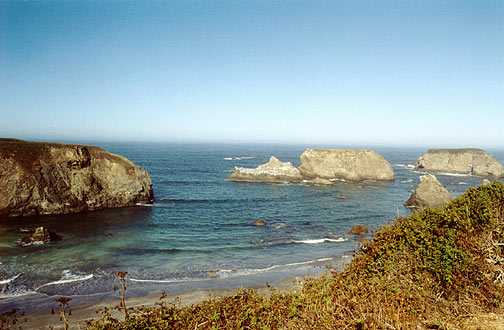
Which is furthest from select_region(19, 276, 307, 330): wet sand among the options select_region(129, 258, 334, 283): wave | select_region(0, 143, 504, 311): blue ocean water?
select_region(129, 258, 334, 283): wave

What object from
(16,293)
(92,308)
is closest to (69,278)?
(16,293)

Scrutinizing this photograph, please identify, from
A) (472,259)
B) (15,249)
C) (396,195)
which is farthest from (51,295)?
(396,195)

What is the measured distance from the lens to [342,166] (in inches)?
3364

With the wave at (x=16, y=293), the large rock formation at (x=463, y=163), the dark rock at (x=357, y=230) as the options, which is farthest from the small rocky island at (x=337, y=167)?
the wave at (x=16, y=293)

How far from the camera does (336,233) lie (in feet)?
115

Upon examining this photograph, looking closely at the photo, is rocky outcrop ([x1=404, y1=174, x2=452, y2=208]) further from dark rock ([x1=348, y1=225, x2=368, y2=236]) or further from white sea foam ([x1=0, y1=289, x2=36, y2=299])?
white sea foam ([x1=0, y1=289, x2=36, y2=299])

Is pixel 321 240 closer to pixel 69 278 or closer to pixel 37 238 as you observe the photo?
pixel 69 278

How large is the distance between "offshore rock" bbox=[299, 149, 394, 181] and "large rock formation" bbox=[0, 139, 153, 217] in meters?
50.2

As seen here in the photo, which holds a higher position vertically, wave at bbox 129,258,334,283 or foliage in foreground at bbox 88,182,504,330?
foliage in foreground at bbox 88,182,504,330

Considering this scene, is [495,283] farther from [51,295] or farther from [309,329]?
[51,295]

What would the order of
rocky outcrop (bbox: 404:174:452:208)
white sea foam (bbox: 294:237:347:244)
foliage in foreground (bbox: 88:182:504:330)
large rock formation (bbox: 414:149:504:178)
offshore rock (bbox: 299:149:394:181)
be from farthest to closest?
large rock formation (bbox: 414:149:504:178) < offshore rock (bbox: 299:149:394:181) < rocky outcrop (bbox: 404:174:452:208) < white sea foam (bbox: 294:237:347:244) < foliage in foreground (bbox: 88:182:504:330)

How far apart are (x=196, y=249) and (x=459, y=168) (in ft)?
383

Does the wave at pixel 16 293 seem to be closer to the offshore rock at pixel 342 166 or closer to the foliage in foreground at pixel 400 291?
the foliage in foreground at pixel 400 291

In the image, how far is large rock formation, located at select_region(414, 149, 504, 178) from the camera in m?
102
